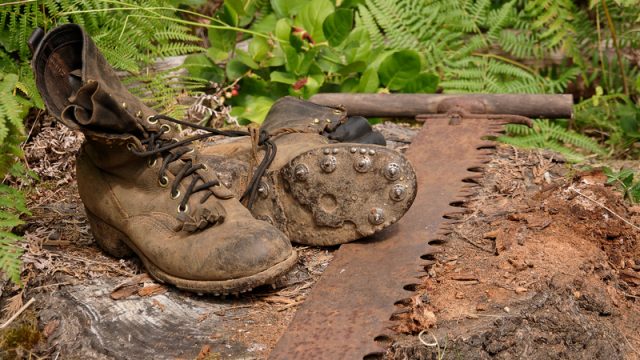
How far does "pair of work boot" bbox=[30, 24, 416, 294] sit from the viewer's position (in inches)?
97.0

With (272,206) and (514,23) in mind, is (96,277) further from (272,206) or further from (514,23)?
(514,23)

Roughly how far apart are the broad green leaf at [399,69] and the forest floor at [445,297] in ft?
5.01

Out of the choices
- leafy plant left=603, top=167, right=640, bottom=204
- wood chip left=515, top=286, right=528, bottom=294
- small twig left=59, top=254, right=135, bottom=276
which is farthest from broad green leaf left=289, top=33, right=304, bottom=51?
wood chip left=515, top=286, right=528, bottom=294

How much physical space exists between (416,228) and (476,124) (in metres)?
1.01

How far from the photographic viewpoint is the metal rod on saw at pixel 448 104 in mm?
3801

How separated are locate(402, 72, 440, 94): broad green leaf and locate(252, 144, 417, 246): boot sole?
2.01 m

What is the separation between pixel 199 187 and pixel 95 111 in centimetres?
41

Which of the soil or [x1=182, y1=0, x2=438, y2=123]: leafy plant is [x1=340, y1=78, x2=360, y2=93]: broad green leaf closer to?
[x1=182, y1=0, x2=438, y2=123]: leafy plant

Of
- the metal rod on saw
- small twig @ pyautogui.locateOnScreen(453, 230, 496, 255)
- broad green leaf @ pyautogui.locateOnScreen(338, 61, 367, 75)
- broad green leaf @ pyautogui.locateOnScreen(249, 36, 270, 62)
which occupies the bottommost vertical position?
small twig @ pyautogui.locateOnScreen(453, 230, 496, 255)

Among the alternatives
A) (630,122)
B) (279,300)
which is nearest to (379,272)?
(279,300)

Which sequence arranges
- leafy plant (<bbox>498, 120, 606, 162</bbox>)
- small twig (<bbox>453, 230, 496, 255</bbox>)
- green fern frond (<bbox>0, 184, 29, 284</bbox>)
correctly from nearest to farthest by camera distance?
green fern frond (<bbox>0, 184, 29, 284</bbox>) < small twig (<bbox>453, 230, 496, 255</bbox>) < leafy plant (<bbox>498, 120, 606, 162</bbox>)

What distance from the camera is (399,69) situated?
4605mm

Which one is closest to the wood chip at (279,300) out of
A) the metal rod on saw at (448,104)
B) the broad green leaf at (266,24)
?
the metal rod on saw at (448,104)

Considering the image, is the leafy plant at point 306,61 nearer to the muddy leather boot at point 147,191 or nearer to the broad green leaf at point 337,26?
the broad green leaf at point 337,26
